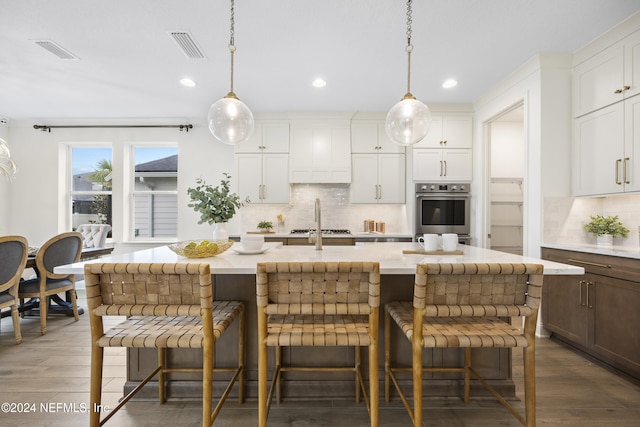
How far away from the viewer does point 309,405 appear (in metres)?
1.90

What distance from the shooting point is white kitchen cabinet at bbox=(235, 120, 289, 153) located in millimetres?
4707

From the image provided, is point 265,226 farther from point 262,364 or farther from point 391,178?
point 262,364

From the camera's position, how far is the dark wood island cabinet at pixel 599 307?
2188 millimetres

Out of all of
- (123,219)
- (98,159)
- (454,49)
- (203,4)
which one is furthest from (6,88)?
(454,49)

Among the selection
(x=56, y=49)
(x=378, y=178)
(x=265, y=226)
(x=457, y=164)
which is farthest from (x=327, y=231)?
(x=56, y=49)

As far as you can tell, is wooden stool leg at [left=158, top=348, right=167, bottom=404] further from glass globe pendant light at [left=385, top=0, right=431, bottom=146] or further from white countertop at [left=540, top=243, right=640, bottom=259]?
white countertop at [left=540, top=243, right=640, bottom=259]

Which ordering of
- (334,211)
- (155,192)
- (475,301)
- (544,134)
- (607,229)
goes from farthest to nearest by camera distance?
1. (155,192)
2. (334,211)
3. (544,134)
4. (607,229)
5. (475,301)

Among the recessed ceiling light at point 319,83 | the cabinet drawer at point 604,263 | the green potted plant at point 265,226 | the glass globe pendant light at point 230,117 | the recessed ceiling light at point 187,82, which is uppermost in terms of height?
the recessed ceiling light at point 187,82

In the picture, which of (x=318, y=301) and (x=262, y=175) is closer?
(x=318, y=301)

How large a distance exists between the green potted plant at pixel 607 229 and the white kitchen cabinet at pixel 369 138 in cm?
248

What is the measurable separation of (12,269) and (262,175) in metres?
2.86

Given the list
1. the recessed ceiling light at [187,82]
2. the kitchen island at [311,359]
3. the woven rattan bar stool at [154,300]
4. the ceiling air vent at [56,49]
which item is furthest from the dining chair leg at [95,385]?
the recessed ceiling light at [187,82]

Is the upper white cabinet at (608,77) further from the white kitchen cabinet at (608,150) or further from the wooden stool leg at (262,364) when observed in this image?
the wooden stool leg at (262,364)

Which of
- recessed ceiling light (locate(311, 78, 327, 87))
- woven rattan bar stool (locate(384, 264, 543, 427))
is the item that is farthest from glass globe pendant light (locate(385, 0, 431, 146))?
recessed ceiling light (locate(311, 78, 327, 87))
